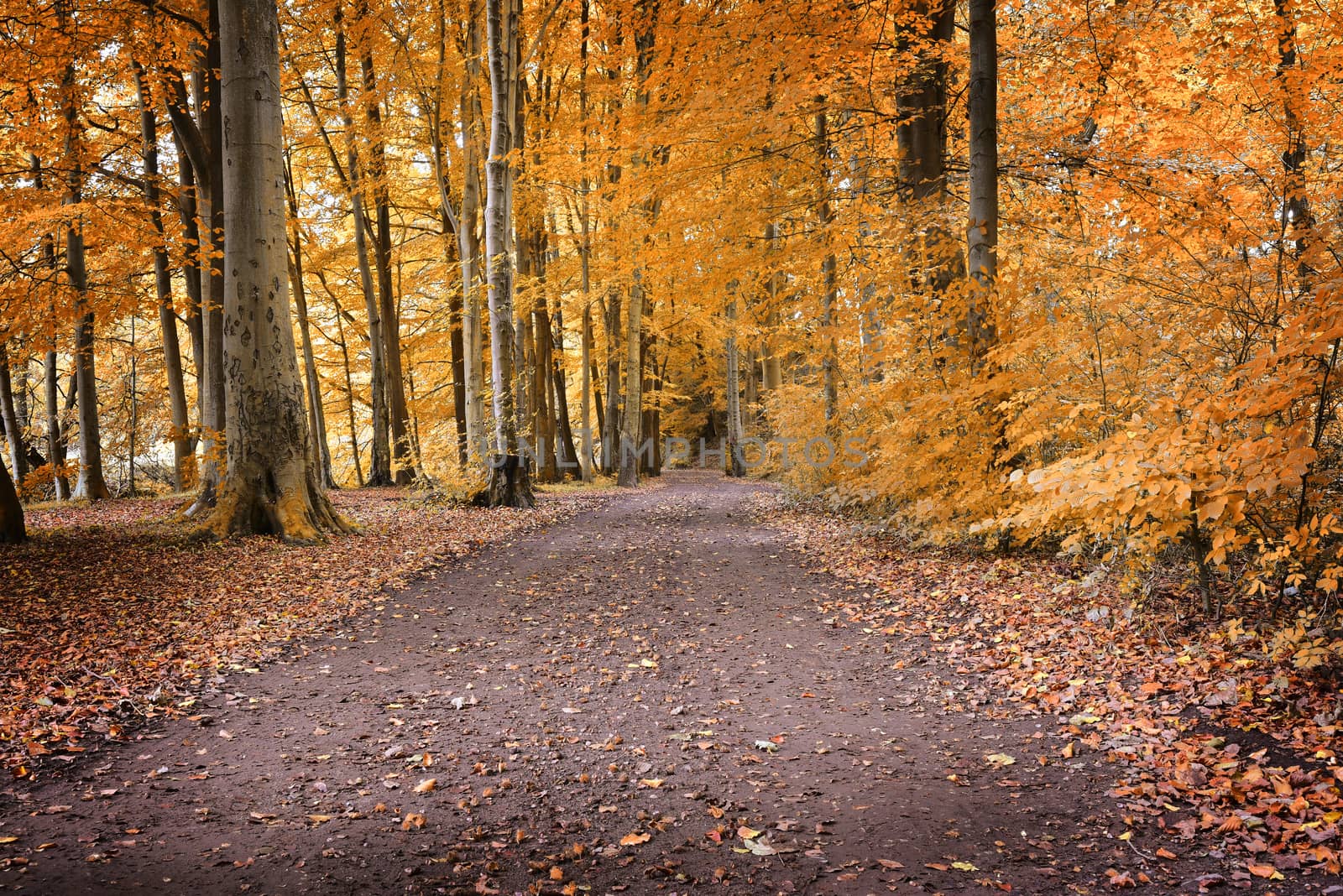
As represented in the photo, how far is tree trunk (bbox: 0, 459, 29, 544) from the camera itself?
790 centimetres

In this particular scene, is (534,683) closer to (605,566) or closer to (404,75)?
(605,566)

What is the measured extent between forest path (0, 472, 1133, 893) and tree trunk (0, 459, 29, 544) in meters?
4.64

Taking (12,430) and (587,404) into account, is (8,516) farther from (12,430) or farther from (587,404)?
(587,404)

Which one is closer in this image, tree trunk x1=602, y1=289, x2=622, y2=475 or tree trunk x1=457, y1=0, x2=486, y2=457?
Answer: tree trunk x1=457, y1=0, x2=486, y2=457

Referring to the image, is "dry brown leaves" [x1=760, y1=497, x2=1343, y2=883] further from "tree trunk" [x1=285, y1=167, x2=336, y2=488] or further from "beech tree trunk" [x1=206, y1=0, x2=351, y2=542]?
"tree trunk" [x1=285, y1=167, x2=336, y2=488]

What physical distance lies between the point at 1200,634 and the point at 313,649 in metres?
5.86

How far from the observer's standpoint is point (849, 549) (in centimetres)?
948

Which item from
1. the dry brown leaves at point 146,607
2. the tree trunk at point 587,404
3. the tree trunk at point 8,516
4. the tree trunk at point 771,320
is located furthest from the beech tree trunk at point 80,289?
the tree trunk at point 587,404

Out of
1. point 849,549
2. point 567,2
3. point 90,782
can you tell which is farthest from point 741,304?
point 90,782

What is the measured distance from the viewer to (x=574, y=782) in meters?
3.67

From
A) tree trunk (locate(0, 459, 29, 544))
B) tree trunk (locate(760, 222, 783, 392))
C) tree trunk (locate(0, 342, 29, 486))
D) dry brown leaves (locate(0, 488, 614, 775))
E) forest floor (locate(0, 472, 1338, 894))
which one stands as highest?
tree trunk (locate(760, 222, 783, 392))

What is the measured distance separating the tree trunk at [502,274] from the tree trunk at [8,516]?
682cm

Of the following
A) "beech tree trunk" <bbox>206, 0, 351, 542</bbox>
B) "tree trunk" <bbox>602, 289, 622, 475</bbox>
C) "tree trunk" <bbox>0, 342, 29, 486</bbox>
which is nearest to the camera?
"beech tree trunk" <bbox>206, 0, 351, 542</bbox>

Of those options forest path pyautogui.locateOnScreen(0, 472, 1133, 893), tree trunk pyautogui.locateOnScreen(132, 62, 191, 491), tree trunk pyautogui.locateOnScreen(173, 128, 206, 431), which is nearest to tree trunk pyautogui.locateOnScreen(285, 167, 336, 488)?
tree trunk pyautogui.locateOnScreen(132, 62, 191, 491)
